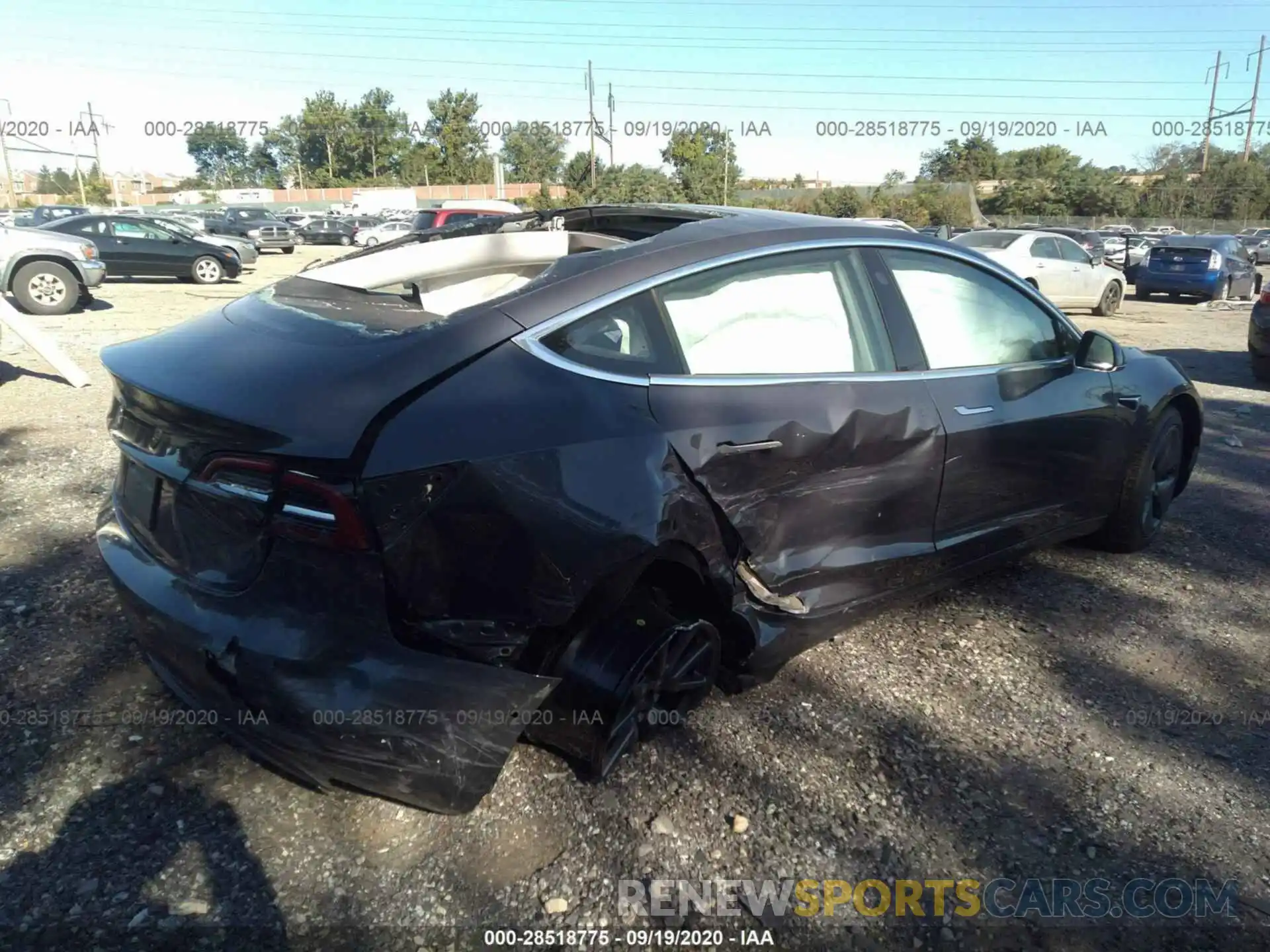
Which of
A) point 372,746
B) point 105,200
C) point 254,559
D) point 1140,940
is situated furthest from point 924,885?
point 105,200

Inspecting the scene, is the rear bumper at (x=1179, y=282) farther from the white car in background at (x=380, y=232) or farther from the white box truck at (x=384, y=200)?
the white box truck at (x=384, y=200)

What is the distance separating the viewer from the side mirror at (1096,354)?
12.7ft

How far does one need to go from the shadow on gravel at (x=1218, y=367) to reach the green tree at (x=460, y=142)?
63675 millimetres

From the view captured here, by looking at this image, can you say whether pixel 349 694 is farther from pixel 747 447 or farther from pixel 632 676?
pixel 747 447

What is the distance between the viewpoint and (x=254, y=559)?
2.16 metres

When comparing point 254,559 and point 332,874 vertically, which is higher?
point 254,559

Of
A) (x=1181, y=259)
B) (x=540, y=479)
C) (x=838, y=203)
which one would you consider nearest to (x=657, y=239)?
(x=540, y=479)

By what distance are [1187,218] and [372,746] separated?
6017 centimetres

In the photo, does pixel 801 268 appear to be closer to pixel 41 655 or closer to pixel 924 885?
pixel 924 885

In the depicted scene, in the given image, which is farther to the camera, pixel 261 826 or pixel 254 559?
pixel 261 826

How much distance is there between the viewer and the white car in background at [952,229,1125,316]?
48.2ft

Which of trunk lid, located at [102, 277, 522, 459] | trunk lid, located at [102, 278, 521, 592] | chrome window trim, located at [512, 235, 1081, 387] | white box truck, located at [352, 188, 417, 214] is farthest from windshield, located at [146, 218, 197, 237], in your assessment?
white box truck, located at [352, 188, 417, 214]

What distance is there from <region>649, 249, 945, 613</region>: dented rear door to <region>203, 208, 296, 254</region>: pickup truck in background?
33.2 meters

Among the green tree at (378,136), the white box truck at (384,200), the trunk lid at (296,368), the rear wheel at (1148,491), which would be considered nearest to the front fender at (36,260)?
the trunk lid at (296,368)
